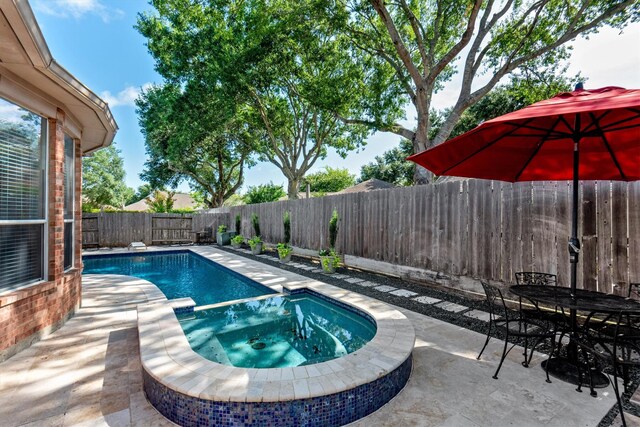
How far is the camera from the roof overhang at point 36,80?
2.22m

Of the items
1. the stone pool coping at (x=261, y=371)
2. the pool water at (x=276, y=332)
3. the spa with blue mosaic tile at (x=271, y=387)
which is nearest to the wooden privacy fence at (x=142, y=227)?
the pool water at (x=276, y=332)

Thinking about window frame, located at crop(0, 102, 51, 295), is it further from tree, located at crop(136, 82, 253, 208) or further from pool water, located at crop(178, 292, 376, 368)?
tree, located at crop(136, 82, 253, 208)

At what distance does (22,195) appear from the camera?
3326mm

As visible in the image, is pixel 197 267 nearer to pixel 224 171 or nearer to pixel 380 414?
pixel 380 414

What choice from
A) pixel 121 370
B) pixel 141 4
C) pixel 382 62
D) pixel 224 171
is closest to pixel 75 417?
pixel 121 370

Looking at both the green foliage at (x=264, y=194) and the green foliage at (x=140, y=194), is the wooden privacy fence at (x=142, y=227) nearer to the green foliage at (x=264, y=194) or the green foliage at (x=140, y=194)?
the green foliage at (x=264, y=194)

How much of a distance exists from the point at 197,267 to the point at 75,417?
8.14m

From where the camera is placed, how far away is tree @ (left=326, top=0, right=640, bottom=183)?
8469mm

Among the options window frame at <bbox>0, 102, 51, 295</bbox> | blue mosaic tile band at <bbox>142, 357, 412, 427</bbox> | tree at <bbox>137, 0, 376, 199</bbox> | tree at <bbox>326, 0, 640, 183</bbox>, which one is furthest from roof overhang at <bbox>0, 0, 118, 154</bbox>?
tree at <bbox>137, 0, 376, 199</bbox>

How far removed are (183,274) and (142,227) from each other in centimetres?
775

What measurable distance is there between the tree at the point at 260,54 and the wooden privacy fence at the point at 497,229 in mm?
5909

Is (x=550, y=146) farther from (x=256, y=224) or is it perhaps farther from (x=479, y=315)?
(x=256, y=224)

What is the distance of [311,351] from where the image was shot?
3.81m

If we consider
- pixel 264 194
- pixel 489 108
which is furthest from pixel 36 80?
pixel 264 194
